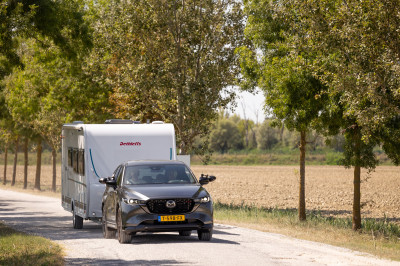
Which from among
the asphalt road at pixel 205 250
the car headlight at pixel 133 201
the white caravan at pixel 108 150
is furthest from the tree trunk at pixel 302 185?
the car headlight at pixel 133 201

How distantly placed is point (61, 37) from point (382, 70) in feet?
31.5

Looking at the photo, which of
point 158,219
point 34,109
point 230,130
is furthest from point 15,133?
point 230,130

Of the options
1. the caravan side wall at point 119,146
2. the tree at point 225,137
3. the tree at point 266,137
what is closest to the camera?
the caravan side wall at point 119,146

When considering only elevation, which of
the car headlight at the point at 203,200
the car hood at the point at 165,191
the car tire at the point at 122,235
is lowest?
the car tire at the point at 122,235

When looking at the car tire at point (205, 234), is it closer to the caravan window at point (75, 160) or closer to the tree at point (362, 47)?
the tree at point (362, 47)

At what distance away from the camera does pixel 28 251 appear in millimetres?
14617

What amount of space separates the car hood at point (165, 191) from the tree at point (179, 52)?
14.9 meters

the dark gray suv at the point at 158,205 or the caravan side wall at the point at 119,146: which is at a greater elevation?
the caravan side wall at the point at 119,146

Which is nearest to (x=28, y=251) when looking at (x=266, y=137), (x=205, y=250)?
(x=205, y=250)

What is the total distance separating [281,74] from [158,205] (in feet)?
33.6

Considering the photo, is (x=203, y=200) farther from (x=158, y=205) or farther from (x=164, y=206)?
(x=158, y=205)

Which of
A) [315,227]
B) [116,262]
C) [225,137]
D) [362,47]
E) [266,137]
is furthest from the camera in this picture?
[225,137]

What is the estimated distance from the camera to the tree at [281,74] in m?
23.7

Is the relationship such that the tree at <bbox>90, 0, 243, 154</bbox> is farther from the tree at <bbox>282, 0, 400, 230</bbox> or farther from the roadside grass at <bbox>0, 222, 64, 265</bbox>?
the roadside grass at <bbox>0, 222, 64, 265</bbox>
